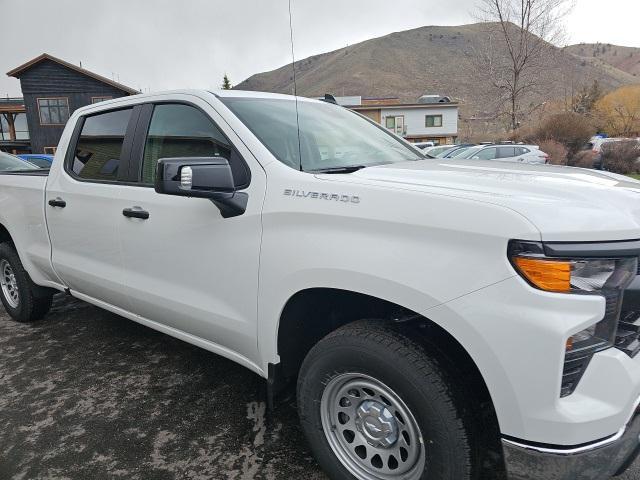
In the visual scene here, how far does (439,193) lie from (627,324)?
757 mm

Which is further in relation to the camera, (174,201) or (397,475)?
(174,201)

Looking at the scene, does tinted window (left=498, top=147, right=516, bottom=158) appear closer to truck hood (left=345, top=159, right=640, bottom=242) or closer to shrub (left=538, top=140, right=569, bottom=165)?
shrub (left=538, top=140, right=569, bottom=165)

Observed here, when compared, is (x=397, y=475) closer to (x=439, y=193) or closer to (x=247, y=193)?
(x=439, y=193)

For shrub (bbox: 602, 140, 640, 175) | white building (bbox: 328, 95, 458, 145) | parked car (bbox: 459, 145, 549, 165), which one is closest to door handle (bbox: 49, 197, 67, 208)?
parked car (bbox: 459, 145, 549, 165)

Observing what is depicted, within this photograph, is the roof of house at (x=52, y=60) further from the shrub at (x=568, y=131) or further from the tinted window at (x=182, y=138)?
the tinted window at (x=182, y=138)

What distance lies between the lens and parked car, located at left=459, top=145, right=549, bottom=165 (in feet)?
53.5

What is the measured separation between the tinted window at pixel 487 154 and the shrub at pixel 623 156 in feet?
17.7

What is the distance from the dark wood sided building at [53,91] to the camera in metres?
30.7

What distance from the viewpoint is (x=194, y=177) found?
2.06 meters

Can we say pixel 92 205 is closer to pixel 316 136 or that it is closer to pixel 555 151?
pixel 316 136

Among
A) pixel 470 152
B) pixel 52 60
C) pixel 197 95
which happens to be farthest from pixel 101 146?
pixel 52 60

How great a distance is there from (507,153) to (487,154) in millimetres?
738

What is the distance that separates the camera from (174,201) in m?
2.59

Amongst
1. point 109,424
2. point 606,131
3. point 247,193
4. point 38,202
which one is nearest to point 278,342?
point 247,193
